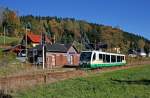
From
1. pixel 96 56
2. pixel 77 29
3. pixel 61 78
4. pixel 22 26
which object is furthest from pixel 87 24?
pixel 61 78

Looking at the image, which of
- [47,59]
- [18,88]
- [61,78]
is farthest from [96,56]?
[18,88]

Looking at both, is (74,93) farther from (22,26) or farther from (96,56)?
(22,26)

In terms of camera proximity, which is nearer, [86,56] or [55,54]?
[86,56]

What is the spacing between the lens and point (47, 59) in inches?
2334

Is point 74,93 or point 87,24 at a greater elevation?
point 87,24

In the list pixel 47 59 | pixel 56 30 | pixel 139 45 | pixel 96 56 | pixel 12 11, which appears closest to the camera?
pixel 96 56

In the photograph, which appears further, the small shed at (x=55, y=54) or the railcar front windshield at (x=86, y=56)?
the small shed at (x=55, y=54)

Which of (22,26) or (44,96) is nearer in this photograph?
(44,96)

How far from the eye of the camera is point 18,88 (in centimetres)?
2191

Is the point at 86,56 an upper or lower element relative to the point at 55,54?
lower

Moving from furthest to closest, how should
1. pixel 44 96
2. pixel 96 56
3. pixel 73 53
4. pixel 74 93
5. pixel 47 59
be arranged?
pixel 73 53 → pixel 47 59 → pixel 96 56 → pixel 74 93 → pixel 44 96

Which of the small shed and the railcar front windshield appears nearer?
the railcar front windshield

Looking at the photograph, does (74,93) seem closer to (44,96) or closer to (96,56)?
(44,96)

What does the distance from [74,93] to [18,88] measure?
11.9ft
